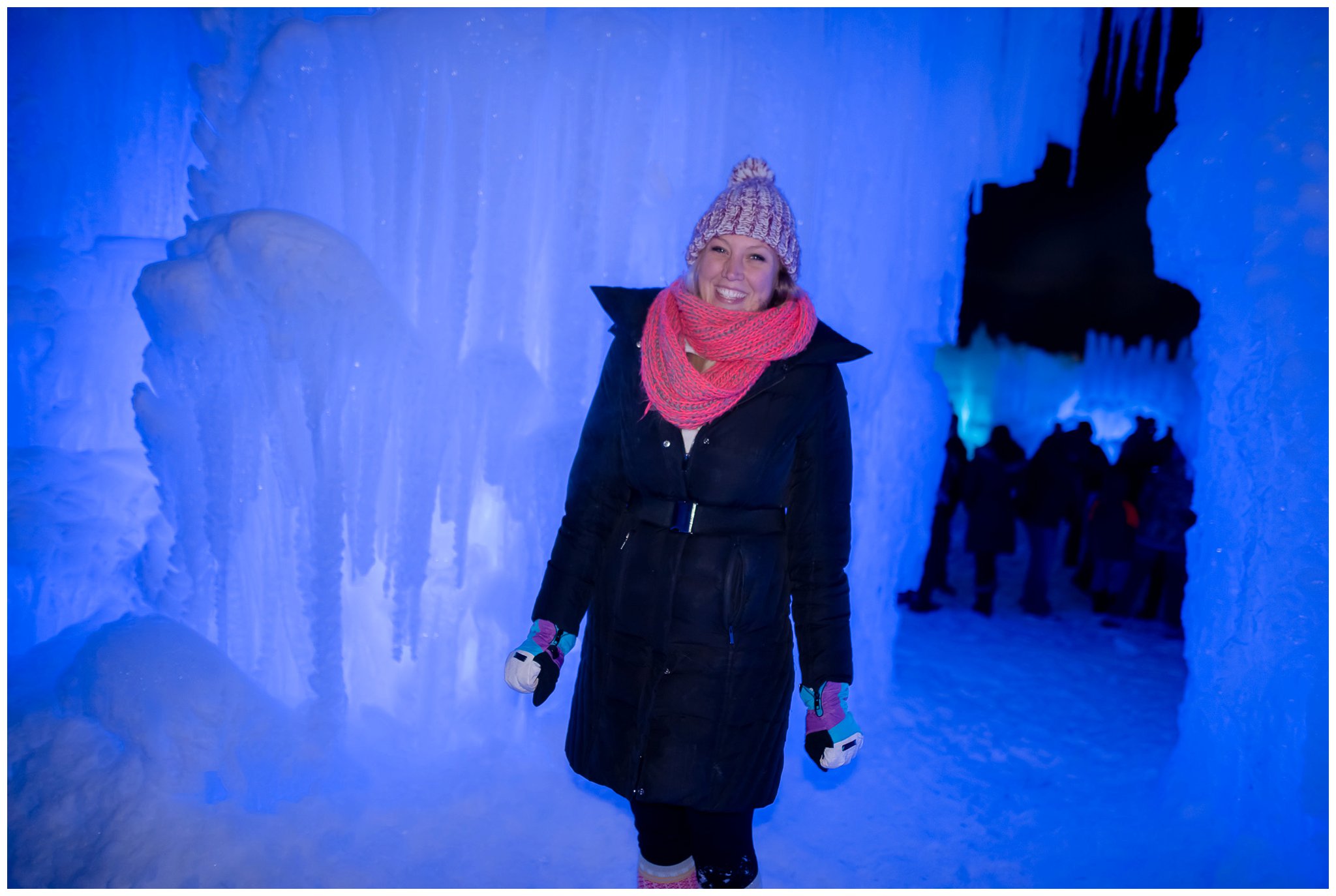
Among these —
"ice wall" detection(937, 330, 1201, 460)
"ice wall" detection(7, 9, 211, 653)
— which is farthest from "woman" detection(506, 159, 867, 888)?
"ice wall" detection(937, 330, 1201, 460)

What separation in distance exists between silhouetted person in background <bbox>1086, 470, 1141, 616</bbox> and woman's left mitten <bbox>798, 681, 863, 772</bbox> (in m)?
4.77

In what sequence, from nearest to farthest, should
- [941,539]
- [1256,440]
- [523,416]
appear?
[1256,440] < [523,416] < [941,539]

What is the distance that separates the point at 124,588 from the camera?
3334mm

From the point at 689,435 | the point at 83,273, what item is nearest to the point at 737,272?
the point at 689,435

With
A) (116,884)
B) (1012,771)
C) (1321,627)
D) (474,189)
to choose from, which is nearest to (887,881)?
(1012,771)

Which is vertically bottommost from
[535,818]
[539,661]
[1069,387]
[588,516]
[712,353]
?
[535,818]

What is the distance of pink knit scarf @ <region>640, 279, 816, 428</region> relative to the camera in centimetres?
148

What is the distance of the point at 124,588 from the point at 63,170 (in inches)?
82.4

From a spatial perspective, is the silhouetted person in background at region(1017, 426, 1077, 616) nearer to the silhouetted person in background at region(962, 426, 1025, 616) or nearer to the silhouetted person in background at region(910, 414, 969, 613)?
the silhouetted person in background at region(962, 426, 1025, 616)

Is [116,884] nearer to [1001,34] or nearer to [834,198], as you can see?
[834,198]

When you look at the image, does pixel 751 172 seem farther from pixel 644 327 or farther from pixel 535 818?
pixel 535 818

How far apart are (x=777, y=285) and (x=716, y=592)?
71 cm

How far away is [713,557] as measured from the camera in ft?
4.95

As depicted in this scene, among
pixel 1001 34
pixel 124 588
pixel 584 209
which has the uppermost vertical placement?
pixel 1001 34
